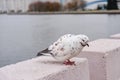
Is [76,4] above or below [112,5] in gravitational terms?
below

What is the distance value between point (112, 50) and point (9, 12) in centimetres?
9776

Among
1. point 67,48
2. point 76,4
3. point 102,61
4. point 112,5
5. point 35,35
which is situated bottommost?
point 76,4

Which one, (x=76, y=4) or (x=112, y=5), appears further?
(x=76, y=4)

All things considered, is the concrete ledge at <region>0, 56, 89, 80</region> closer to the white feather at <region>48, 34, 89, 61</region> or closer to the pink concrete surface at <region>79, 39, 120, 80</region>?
the white feather at <region>48, 34, 89, 61</region>

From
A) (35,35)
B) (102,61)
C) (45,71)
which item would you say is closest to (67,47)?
(45,71)

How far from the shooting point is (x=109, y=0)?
241ft

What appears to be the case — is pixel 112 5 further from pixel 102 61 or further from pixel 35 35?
pixel 102 61

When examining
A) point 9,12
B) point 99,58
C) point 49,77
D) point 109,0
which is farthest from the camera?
point 9,12

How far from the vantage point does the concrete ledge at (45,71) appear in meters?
3.06

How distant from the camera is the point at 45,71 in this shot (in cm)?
319

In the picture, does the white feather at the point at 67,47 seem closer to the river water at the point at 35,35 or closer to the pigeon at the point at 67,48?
the pigeon at the point at 67,48

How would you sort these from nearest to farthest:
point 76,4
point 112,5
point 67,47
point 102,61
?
point 67,47 → point 102,61 → point 112,5 → point 76,4

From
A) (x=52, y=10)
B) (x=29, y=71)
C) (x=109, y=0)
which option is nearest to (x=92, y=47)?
(x=29, y=71)

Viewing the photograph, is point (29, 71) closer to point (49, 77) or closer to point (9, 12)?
point (49, 77)
